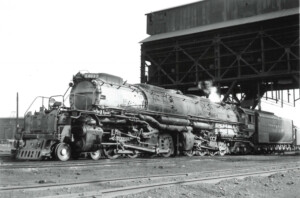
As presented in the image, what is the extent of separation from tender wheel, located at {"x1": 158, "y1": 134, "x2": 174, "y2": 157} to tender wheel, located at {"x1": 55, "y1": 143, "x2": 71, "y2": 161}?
523cm

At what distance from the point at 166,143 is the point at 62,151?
6.14m

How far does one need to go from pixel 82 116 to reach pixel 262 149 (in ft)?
59.9

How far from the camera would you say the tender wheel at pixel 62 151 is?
12296mm

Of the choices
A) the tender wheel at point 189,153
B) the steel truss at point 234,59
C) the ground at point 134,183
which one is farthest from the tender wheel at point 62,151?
the steel truss at point 234,59

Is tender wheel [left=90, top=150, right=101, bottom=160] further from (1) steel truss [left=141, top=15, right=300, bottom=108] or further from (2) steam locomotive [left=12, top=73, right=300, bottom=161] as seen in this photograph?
(1) steel truss [left=141, top=15, right=300, bottom=108]

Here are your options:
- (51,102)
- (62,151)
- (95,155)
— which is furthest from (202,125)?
(62,151)

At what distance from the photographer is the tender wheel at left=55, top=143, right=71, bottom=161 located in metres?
12.3

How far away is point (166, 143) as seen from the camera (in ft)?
56.0

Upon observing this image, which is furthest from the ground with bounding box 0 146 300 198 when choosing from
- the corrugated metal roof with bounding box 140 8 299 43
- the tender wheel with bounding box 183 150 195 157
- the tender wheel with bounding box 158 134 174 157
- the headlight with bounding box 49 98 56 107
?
the corrugated metal roof with bounding box 140 8 299 43

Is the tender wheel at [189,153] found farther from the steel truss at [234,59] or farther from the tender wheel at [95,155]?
the steel truss at [234,59]

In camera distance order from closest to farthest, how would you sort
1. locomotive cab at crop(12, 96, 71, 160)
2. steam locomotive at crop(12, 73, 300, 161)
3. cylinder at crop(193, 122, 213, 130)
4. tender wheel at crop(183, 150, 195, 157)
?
1. locomotive cab at crop(12, 96, 71, 160)
2. steam locomotive at crop(12, 73, 300, 161)
3. tender wheel at crop(183, 150, 195, 157)
4. cylinder at crop(193, 122, 213, 130)

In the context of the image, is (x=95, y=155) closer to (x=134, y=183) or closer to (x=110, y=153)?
(x=110, y=153)

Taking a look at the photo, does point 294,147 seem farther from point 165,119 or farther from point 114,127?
point 114,127

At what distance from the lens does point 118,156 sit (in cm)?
1491
